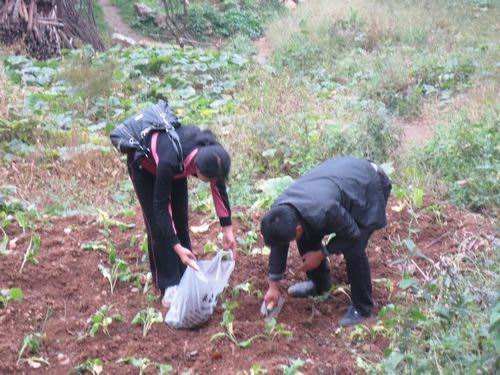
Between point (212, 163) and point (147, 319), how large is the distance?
3.81 ft

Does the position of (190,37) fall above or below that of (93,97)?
below

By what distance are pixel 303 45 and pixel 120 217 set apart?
785 cm

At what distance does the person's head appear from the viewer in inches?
146

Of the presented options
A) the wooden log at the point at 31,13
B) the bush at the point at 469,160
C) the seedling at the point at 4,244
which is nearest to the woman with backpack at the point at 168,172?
the seedling at the point at 4,244

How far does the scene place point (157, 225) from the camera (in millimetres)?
4141

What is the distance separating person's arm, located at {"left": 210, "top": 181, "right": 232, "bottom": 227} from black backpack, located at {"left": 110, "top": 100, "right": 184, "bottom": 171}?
0.31 metres

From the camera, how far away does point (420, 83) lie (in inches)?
373

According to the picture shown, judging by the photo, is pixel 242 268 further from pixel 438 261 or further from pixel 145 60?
pixel 145 60

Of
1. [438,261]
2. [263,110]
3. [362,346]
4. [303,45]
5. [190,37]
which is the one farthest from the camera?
[190,37]

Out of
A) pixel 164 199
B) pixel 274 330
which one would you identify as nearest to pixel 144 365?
pixel 274 330

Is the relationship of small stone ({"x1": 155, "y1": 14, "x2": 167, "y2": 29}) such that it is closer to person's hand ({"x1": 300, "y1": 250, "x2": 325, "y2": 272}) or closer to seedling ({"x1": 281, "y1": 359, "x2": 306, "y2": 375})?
person's hand ({"x1": 300, "y1": 250, "x2": 325, "y2": 272})

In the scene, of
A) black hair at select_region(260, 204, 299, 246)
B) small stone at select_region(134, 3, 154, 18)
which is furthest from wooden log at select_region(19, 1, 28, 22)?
black hair at select_region(260, 204, 299, 246)

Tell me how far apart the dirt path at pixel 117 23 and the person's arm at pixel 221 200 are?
13.6m

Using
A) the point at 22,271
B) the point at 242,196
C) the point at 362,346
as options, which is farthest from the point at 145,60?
the point at 362,346
